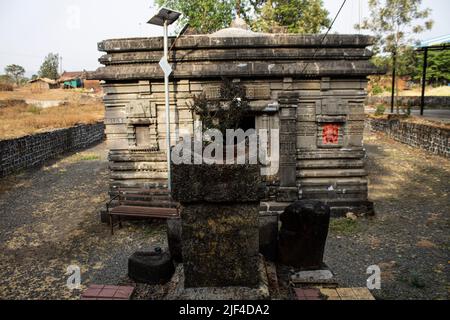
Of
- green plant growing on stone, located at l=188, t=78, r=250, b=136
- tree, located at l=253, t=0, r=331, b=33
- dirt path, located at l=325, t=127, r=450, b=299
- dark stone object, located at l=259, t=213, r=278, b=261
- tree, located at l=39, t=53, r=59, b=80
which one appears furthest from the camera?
tree, located at l=39, t=53, r=59, b=80

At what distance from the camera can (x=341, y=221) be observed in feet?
30.9

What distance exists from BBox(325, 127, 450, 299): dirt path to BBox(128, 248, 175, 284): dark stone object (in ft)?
11.0

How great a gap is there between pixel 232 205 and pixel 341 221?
609 centimetres

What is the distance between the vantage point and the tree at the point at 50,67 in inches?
3209

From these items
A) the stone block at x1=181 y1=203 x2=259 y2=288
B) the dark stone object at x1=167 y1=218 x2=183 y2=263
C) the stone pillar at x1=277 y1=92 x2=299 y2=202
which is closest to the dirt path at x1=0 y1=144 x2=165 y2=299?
the dark stone object at x1=167 y1=218 x2=183 y2=263

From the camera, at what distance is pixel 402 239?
8289 millimetres

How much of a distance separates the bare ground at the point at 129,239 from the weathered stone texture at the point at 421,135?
3443 mm

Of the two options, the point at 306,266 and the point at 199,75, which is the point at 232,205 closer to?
the point at 306,266

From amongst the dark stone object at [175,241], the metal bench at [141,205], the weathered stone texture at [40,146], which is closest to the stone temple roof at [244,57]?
the metal bench at [141,205]

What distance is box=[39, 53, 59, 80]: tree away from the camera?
8150 cm

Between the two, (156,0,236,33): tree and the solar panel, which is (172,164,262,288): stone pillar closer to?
the solar panel

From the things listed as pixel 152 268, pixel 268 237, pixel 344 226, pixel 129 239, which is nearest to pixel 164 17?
pixel 129 239

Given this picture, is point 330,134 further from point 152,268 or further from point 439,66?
point 439,66

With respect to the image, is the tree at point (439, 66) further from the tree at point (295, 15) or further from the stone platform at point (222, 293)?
the stone platform at point (222, 293)
